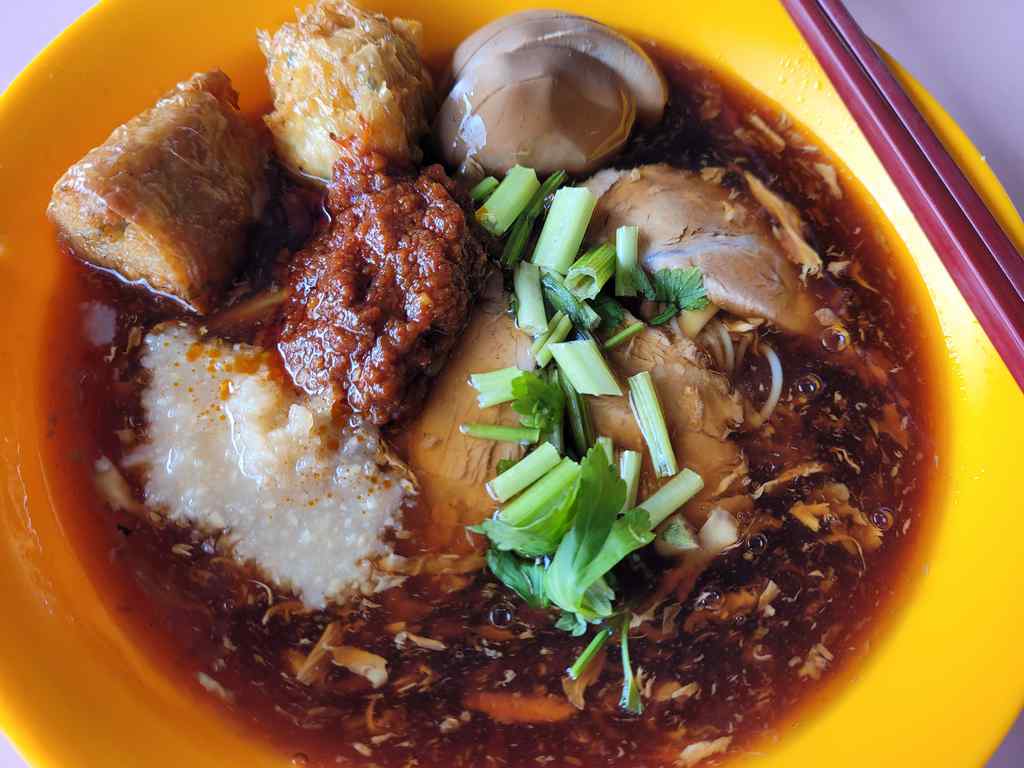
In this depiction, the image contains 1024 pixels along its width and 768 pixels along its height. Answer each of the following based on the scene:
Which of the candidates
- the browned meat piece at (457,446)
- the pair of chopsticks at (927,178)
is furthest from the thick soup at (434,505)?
the pair of chopsticks at (927,178)

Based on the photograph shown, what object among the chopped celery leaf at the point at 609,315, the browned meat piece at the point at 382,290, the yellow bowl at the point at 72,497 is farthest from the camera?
the chopped celery leaf at the point at 609,315

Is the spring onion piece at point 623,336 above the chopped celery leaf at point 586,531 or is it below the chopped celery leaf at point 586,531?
above

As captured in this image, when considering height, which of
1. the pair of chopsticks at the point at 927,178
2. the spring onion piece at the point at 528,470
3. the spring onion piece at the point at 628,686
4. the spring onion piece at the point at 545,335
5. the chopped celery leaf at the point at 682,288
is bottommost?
the spring onion piece at the point at 628,686

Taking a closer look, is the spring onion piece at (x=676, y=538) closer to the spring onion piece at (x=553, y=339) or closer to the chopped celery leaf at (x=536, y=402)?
the chopped celery leaf at (x=536, y=402)

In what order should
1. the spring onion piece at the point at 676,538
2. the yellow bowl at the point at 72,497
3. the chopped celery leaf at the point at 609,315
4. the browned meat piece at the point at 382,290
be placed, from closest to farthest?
the yellow bowl at the point at 72,497
the browned meat piece at the point at 382,290
the spring onion piece at the point at 676,538
the chopped celery leaf at the point at 609,315

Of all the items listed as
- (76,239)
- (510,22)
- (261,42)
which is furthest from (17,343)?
(510,22)

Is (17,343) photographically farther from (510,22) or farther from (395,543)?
(510,22)

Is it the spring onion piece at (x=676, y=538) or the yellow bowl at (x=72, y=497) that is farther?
the spring onion piece at (x=676, y=538)

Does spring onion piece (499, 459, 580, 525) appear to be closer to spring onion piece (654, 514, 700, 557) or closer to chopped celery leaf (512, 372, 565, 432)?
chopped celery leaf (512, 372, 565, 432)

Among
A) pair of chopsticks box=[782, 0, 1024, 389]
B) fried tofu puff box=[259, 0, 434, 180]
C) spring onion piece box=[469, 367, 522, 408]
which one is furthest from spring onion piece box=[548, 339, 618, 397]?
pair of chopsticks box=[782, 0, 1024, 389]
